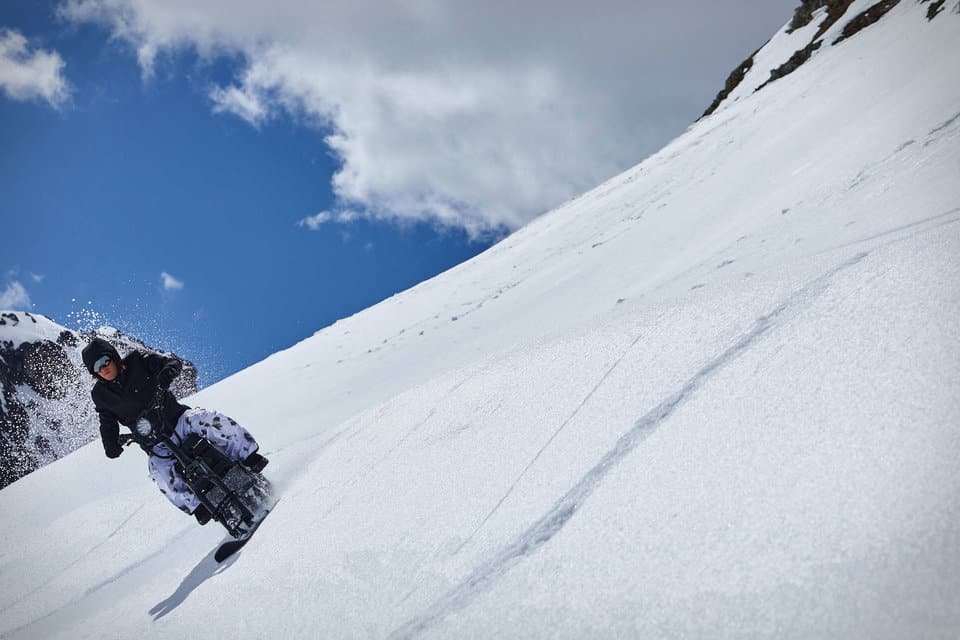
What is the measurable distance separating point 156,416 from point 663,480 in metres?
4.57

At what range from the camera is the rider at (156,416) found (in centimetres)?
457

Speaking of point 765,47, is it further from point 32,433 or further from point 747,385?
point 32,433

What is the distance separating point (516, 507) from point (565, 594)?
0.57m

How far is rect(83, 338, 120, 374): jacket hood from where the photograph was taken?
14.4ft

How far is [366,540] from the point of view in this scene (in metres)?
2.53

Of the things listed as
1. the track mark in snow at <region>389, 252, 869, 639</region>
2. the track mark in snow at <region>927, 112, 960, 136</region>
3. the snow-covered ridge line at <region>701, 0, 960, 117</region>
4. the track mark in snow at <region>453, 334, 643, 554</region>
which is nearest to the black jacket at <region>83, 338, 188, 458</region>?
the track mark in snow at <region>453, 334, 643, 554</region>

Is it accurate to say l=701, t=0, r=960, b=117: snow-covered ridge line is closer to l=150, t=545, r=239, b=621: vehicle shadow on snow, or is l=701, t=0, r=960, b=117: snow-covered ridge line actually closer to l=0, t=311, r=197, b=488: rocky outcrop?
l=150, t=545, r=239, b=621: vehicle shadow on snow

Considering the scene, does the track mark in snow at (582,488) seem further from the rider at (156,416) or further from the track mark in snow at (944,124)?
the rider at (156,416)

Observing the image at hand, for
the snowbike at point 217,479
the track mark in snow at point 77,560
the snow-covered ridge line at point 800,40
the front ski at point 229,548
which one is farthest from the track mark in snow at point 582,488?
the snow-covered ridge line at point 800,40

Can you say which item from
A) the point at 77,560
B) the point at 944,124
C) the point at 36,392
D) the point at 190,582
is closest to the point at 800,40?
the point at 944,124

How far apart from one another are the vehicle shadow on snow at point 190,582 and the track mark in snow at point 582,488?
7.40 feet

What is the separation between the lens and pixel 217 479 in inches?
176

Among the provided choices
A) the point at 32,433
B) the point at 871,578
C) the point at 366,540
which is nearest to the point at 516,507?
the point at 366,540

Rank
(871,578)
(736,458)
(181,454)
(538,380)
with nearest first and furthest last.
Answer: (871,578), (736,458), (538,380), (181,454)
